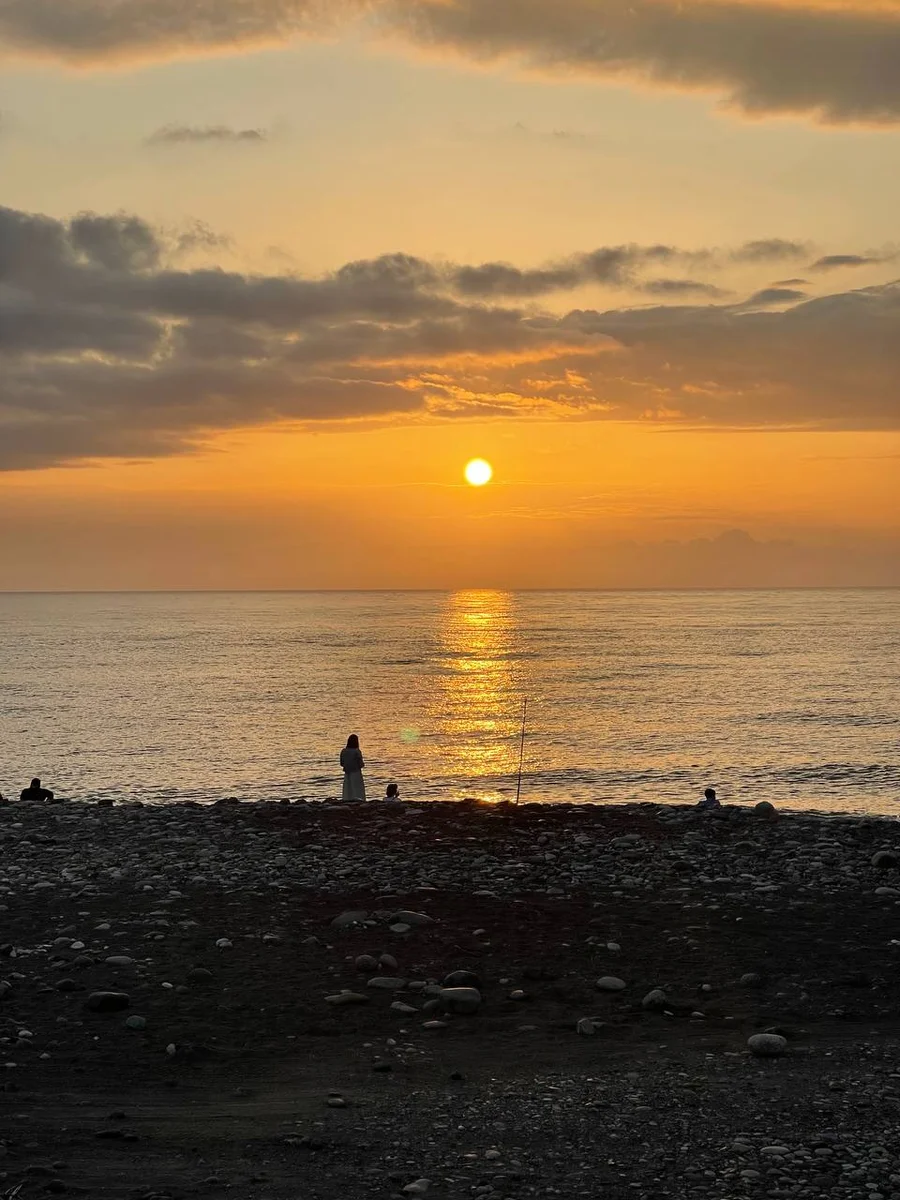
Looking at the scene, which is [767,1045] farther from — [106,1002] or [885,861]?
[885,861]

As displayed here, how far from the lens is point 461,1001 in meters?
14.0

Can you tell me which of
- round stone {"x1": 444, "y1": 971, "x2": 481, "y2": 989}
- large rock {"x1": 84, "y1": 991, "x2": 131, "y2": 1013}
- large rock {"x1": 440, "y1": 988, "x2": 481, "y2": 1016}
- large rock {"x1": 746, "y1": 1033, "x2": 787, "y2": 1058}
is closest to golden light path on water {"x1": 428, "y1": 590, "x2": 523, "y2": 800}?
round stone {"x1": 444, "y1": 971, "x2": 481, "y2": 989}

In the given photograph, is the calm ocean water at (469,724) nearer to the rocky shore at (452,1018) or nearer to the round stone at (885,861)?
the round stone at (885,861)

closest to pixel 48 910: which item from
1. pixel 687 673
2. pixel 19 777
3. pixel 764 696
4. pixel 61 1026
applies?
pixel 61 1026

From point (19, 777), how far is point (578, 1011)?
38958 mm

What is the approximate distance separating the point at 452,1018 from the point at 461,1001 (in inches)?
11.7

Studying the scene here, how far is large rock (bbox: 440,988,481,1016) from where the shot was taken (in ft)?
45.7

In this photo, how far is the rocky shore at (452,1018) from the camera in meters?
10.0

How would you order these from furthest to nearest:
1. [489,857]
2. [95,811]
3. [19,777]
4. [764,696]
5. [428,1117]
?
[764,696]
[19,777]
[95,811]
[489,857]
[428,1117]

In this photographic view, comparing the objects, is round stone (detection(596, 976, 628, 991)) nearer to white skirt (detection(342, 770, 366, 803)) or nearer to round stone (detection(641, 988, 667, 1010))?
round stone (detection(641, 988, 667, 1010))

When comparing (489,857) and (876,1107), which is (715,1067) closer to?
(876,1107)

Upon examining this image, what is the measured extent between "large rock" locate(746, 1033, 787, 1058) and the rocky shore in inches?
1.4

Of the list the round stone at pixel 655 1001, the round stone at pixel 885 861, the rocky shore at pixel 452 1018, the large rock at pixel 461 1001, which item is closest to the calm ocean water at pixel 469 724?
the round stone at pixel 885 861

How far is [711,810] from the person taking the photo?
89.7 feet
